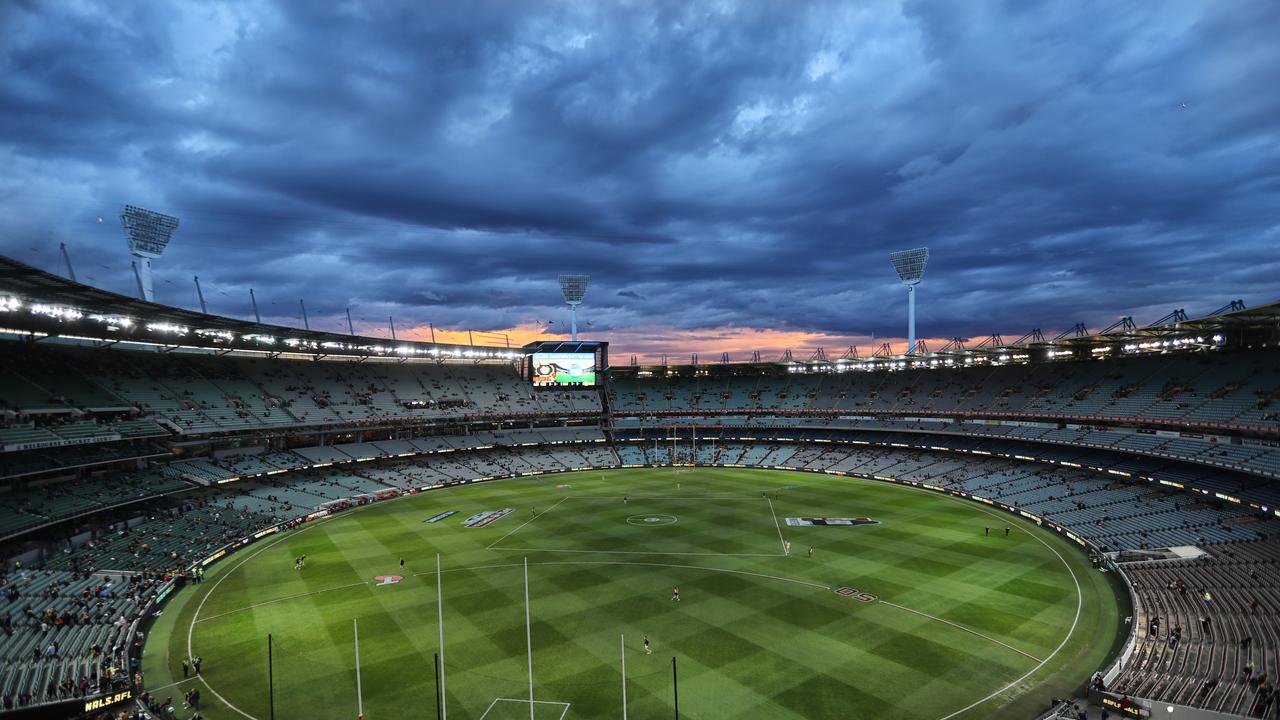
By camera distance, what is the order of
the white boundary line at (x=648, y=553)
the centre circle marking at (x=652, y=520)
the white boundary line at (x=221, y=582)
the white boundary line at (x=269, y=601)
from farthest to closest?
1. the centre circle marking at (x=652, y=520)
2. the white boundary line at (x=648, y=553)
3. the white boundary line at (x=269, y=601)
4. the white boundary line at (x=221, y=582)

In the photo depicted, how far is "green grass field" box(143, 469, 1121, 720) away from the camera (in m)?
24.2

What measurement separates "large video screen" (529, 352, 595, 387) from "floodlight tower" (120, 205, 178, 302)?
53215 mm

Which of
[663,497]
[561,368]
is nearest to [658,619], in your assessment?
[663,497]

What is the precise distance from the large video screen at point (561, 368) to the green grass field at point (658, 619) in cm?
4286

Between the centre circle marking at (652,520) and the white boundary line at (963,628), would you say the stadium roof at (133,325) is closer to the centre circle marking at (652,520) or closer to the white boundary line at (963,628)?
the centre circle marking at (652,520)

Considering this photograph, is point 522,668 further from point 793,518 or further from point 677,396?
point 677,396

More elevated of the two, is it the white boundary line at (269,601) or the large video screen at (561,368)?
the large video screen at (561,368)

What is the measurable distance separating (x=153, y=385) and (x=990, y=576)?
3362 inches

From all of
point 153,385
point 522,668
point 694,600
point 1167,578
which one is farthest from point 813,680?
point 153,385

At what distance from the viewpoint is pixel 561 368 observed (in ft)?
315

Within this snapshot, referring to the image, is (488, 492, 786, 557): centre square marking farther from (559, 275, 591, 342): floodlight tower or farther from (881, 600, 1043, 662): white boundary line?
(559, 275, 591, 342): floodlight tower

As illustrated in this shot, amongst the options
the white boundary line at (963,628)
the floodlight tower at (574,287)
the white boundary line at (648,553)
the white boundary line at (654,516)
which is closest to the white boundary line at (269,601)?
the white boundary line at (648,553)

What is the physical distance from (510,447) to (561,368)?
16.3m

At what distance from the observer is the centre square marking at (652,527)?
4547cm
